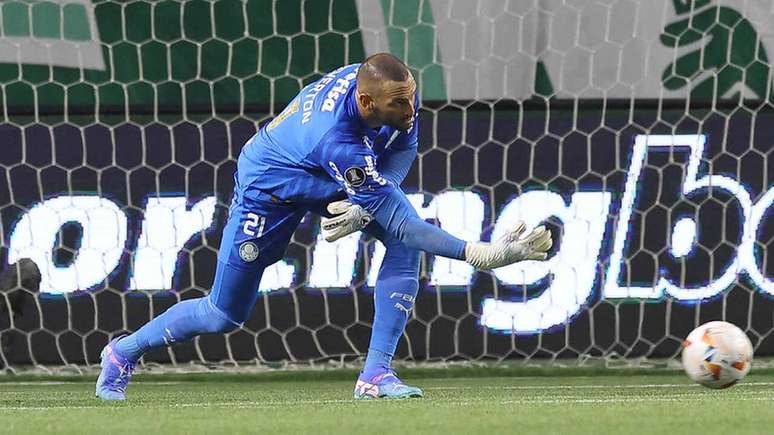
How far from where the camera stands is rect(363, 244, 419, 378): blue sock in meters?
5.87

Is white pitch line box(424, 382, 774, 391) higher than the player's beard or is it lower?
lower

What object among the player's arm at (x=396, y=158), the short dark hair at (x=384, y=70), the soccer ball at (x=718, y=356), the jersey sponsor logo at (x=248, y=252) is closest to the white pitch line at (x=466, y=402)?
the soccer ball at (x=718, y=356)

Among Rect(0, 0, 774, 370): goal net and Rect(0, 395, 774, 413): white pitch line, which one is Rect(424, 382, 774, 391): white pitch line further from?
Rect(0, 395, 774, 413): white pitch line

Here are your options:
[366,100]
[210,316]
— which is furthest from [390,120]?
[210,316]

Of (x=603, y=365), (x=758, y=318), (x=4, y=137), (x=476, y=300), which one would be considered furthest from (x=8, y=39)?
(x=758, y=318)

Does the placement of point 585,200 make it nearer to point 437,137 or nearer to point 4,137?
point 437,137

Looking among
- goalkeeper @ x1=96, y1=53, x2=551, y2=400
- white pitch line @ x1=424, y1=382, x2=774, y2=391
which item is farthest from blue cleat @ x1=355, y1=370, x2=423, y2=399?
white pitch line @ x1=424, y1=382, x2=774, y2=391

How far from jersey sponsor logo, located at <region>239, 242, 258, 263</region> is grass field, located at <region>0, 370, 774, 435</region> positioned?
54 centimetres

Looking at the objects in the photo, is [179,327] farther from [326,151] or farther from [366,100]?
[366,100]

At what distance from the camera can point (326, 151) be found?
5.39 meters

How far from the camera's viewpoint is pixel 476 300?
7.47 meters

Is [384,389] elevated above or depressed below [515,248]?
below

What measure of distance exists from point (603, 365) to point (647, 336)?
0.86 feet

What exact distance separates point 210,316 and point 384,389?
29.9 inches
